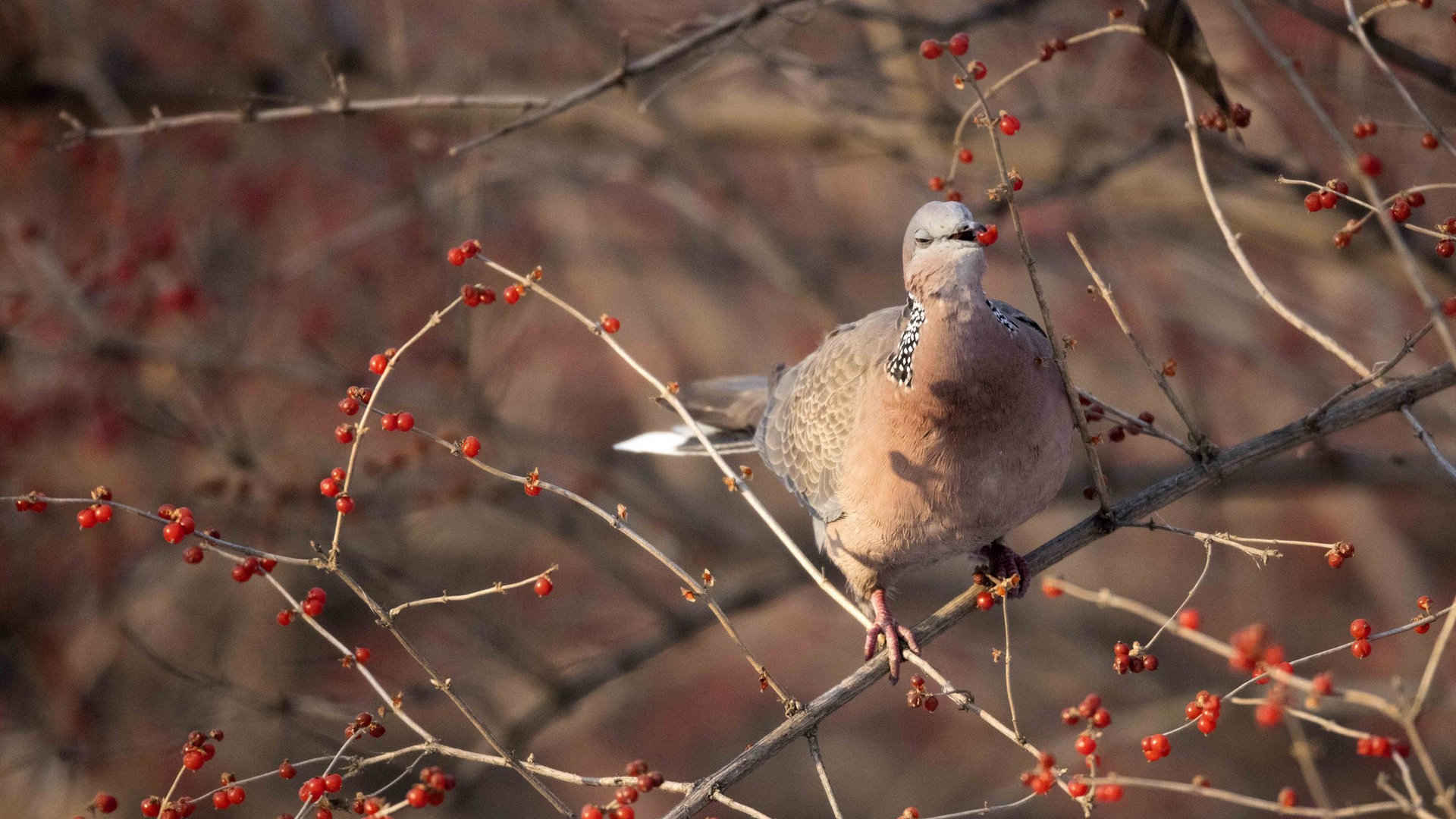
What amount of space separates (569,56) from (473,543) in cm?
367

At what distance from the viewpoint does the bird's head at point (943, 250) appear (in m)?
3.10

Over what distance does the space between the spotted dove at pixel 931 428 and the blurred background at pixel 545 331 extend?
3.19 ft

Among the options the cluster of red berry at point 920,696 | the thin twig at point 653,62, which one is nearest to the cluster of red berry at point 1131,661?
the cluster of red berry at point 920,696

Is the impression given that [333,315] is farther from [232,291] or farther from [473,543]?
[473,543]

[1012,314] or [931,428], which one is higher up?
[1012,314]

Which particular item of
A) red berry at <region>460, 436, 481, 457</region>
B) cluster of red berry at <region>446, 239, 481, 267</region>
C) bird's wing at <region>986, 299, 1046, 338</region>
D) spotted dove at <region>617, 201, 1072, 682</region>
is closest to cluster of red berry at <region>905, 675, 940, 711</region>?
spotted dove at <region>617, 201, 1072, 682</region>

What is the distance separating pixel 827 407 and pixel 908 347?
820 millimetres

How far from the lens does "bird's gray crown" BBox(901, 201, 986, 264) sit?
308 centimetres

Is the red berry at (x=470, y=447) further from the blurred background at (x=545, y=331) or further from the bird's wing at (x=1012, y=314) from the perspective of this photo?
the bird's wing at (x=1012, y=314)

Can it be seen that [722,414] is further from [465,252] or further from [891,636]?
[465,252]

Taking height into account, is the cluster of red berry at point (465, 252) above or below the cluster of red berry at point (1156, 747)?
above

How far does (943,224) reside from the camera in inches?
123

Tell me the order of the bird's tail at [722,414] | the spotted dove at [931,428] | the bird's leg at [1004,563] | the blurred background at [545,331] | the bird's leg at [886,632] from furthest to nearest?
1. the blurred background at [545,331]
2. the bird's tail at [722,414]
3. the bird's leg at [1004,563]
4. the bird's leg at [886,632]
5. the spotted dove at [931,428]

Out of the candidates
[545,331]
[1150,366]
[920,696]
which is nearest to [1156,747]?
[920,696]
